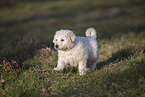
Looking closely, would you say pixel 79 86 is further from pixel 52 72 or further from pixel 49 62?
pixel 49 62

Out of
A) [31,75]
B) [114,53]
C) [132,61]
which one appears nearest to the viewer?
[31,75]

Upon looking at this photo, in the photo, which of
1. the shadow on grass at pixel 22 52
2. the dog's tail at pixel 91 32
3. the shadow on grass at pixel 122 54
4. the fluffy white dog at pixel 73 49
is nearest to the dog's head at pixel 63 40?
the fluffy white dog at pixel 73 49

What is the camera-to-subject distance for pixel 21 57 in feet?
18.2

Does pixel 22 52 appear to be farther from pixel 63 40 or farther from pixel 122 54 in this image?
pixel 122 54

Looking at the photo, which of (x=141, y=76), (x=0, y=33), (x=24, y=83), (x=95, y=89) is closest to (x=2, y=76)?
(x=24, y=83)

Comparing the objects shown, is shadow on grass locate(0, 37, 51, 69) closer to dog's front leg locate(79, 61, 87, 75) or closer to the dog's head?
the dog's head

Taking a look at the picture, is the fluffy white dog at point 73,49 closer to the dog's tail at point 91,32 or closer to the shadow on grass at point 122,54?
the dog's tail at point 91,32

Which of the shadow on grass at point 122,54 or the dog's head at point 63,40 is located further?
the shadow on grass at point 122,54

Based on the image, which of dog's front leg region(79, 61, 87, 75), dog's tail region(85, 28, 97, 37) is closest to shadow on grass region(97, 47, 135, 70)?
dog's tail region(85, 28, 97, 37)

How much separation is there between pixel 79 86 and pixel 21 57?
2736mm

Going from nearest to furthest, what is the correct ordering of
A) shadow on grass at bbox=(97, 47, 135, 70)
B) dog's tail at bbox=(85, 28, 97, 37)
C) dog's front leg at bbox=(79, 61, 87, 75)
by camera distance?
dog's front leg at bbox=(79, 61, 87, 75) < dog's tail at bbox=(85, 28, 97, 37) < shadow on grass at bbox=(97, 47, 135, 70)

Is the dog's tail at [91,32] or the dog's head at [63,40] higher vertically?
the dog's tail at [91,32]

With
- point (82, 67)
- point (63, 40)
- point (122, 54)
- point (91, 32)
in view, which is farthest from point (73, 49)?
point (122, 54)

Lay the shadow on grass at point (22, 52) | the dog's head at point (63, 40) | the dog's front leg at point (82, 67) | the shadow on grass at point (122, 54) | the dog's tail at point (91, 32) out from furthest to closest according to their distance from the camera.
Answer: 1. the shadow on grass at point (122, 54)
2. the shadow on grass at point (22, 52)
3. the dog's tail at point (91, 32)
4. the dog's front leg at point (82, 67)
5. the dog's head at point (63, 40)
